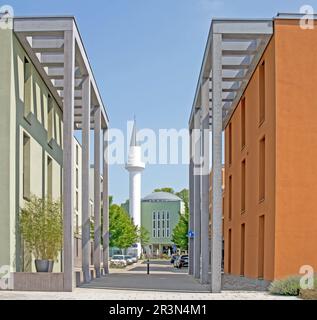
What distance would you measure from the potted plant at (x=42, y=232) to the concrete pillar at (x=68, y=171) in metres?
1.84

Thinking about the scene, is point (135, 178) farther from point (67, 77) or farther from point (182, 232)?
point (67, 77)

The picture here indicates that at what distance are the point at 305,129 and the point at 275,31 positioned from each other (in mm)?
3437

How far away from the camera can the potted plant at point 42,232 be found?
22781 mm

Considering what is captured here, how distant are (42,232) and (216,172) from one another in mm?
6625

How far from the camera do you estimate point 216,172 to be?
2117 centimetres

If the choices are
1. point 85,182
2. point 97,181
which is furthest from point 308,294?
point 97,181

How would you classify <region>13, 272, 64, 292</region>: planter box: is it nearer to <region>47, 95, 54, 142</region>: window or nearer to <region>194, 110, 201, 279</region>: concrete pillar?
<region>47, 95, 54, 142</region>: window

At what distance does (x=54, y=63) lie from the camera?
26484 millimetres

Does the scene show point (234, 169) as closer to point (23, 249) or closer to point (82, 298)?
point (23, 249)

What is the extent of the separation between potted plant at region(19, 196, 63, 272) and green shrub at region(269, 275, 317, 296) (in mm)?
7843

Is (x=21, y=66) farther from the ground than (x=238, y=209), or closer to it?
farther from the ground

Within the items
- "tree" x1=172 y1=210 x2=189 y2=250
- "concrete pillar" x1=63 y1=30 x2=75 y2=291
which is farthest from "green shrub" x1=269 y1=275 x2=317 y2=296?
"tree" x1=172 y1=210 x2=189 y2=250

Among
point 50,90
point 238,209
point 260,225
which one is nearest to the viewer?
point 260,225
